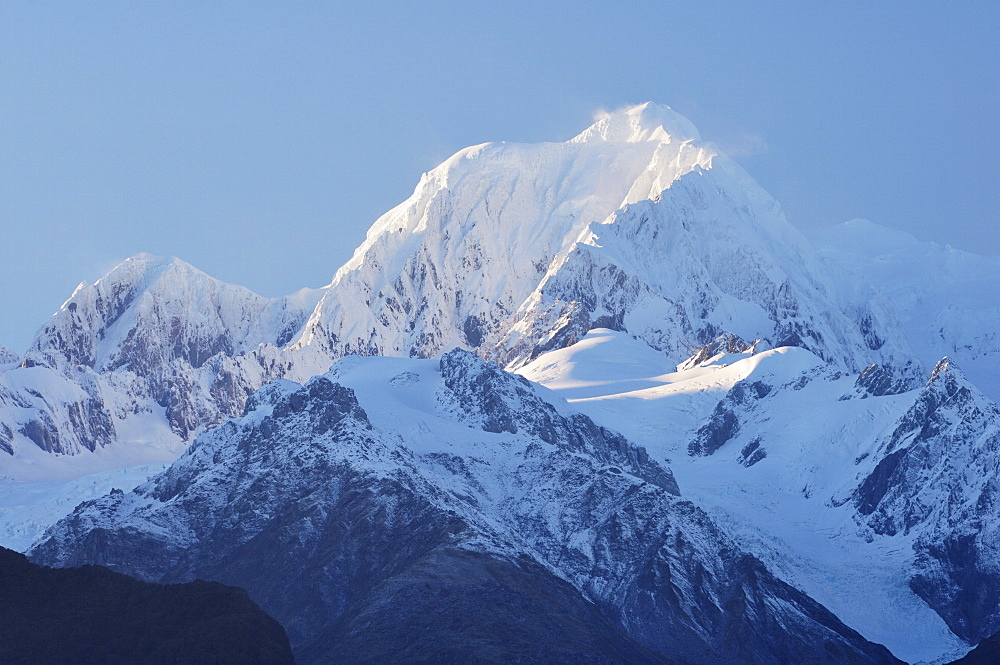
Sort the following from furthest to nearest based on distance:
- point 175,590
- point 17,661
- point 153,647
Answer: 1. point 175,590
2. point 153,647
3. point 17,661

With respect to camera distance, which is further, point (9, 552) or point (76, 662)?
point (9, 552)

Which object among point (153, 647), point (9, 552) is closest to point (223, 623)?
point (153, 647)

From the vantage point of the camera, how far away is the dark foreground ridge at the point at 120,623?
17962 cm

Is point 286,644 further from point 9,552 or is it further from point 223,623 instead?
point 9,552

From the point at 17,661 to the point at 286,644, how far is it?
28231mm

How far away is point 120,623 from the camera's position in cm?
18788

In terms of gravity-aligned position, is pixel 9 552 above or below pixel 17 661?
above

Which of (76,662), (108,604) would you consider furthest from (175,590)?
(76,662)

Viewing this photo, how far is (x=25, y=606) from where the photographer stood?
184 metres

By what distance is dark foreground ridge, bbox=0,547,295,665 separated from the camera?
179625 mm

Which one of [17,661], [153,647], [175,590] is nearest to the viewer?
[17,661]

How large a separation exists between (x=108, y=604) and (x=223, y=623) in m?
11.2

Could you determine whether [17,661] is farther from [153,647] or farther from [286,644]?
[286,644]

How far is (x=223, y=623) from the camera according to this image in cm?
18750
